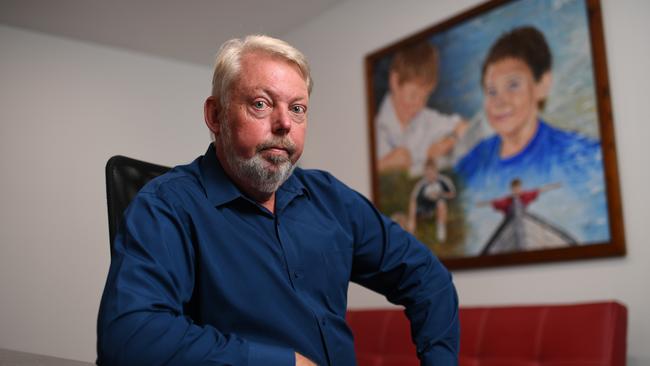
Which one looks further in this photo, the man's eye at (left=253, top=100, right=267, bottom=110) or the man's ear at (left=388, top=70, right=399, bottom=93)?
the man's ear at (left=388, top=70, right=399, bottom=93)

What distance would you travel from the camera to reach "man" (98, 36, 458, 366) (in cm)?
107

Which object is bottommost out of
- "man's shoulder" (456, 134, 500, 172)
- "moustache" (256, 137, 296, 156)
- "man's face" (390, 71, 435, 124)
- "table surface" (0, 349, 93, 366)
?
"table surface" (0, 349, 93, 366)

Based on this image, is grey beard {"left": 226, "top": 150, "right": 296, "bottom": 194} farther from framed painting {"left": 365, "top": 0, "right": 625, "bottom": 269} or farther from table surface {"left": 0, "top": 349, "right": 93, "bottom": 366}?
framed painting {"left": 365, "top": 0, "right": 625, "bottom": 269}

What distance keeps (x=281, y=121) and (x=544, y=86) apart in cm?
195

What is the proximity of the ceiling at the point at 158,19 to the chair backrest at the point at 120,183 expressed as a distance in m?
3.12

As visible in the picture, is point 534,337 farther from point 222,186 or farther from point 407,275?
point 222,186

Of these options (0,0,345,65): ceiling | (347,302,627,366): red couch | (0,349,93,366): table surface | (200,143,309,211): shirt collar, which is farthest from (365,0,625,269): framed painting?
(0,349,93,366): table surface

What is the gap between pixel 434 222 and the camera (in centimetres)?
346

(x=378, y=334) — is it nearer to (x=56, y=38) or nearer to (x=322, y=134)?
(x=322, y=134)

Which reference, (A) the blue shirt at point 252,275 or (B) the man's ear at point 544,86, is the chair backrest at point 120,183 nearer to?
(A) the blue shirt at point 252,275

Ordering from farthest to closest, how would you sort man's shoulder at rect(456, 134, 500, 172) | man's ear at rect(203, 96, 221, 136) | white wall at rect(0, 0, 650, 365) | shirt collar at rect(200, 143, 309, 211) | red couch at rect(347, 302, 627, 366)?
white wall at rect(0, 0, 650, 365) < man's shoulder at rect(456, 134, 500, 172) < red couch at rect(347, 302, 627, 366) < man's ear at rect(203, 96, 221, 136) < shirt collar at rect(200, 143, 309, 211)

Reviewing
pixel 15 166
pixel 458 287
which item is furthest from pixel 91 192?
pixel 458 287

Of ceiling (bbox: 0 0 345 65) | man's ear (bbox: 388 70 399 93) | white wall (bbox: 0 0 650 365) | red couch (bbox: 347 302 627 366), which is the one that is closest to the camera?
red couch (bbox: 347 302 627 366)

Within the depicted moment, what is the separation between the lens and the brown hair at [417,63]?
3.61 metres
